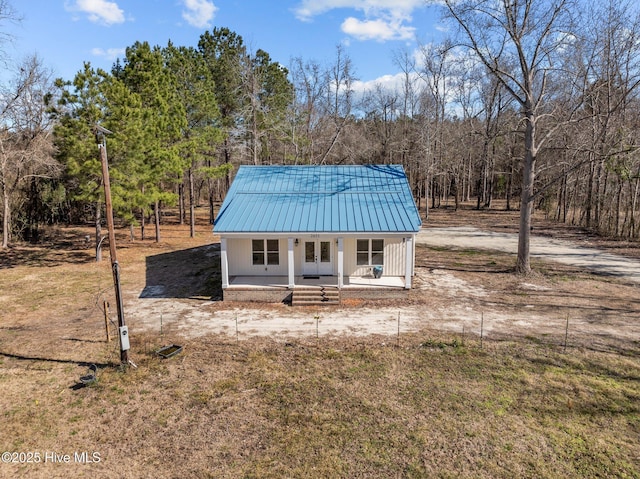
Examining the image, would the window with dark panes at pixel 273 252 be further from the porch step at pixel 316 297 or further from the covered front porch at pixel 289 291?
the porch step at pixel 316 297

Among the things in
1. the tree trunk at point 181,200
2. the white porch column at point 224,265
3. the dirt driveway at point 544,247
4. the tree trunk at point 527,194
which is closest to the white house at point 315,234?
the white porch column at point 224,265

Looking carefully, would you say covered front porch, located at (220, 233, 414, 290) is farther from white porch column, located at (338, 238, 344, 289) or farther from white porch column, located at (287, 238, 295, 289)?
white porch column, located at (287, 238, 295, 289)

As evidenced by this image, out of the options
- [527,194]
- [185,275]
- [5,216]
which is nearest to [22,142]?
[5,216]

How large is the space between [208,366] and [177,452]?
3309mm

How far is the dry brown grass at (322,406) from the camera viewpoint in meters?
7.12

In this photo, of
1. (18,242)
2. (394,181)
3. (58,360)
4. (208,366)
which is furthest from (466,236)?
(18,242)

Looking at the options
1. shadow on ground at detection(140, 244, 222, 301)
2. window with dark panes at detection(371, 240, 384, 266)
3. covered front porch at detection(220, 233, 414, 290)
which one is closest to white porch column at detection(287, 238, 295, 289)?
covered front porch at detection(220, 233, 414, 290)

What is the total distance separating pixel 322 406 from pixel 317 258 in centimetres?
886

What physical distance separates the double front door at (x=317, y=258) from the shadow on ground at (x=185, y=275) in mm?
3858

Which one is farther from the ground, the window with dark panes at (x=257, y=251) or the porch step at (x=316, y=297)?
the window with dark panes at (x=257, y=251)

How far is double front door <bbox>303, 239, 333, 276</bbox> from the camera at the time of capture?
56.3 ft

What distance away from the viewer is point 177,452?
292 inches

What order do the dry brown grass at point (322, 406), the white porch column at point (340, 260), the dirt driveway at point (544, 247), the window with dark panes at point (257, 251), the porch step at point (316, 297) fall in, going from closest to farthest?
the dry brown grass at point (322, 406) < the porch step at point (316, 297) < the white porch column at point (340, 260) < the window with dark panes at point (257, 251) < the dirt driveway at point (544, 247)

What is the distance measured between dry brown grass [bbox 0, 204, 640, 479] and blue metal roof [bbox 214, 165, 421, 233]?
198 inches
